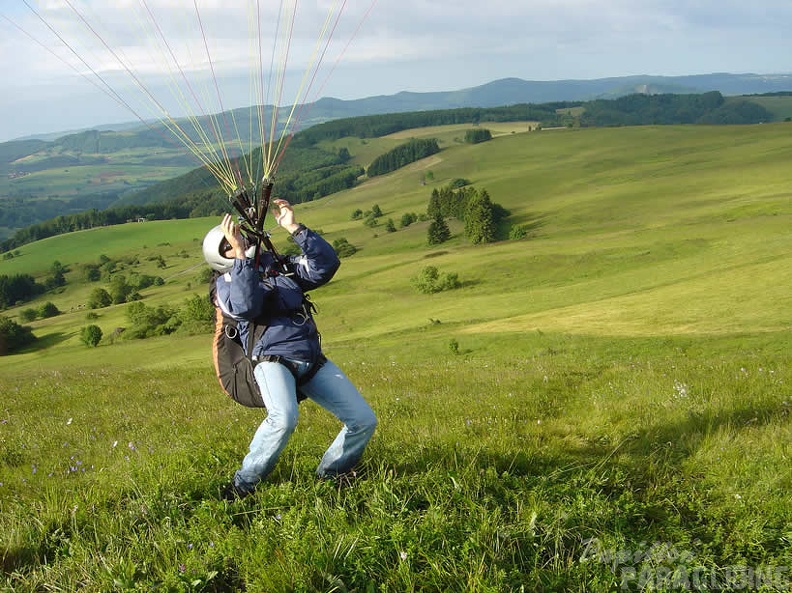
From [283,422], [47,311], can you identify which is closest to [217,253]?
[283,422]

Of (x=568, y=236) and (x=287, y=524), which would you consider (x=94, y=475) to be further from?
(x=568, y=236)

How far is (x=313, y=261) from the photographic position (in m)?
6.14

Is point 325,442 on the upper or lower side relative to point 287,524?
lower

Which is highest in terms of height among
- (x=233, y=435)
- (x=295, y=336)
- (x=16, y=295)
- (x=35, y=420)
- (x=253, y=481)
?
(x=295, y=336)

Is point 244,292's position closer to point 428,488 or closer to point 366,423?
point 366,423

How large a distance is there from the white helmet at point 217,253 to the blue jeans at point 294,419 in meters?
1.10

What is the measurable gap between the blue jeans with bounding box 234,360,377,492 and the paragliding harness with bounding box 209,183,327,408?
0.27 feet

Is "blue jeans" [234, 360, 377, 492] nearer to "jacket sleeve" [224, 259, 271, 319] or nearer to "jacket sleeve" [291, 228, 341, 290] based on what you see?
"jacket sleeve" [224, 259, 271, 319]

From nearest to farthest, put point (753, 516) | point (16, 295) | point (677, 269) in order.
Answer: point (753, 516) < point (677, 269) < point (16, 295)

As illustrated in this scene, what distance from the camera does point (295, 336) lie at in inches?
226

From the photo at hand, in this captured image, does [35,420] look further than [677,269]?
No

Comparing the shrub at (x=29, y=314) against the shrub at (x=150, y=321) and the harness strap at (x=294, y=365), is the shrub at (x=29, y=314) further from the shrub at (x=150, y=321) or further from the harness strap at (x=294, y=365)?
the harness strap at (x=294, y=365)

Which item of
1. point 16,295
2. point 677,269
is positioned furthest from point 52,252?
point 677,269

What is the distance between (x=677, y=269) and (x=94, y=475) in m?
56.7
